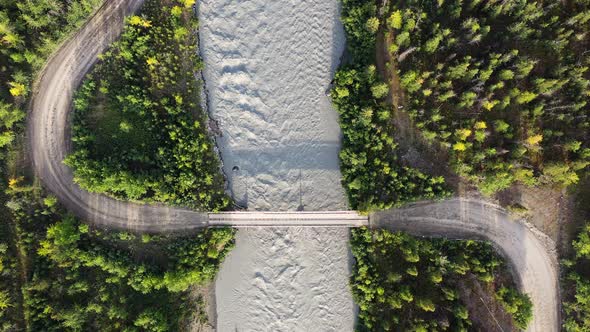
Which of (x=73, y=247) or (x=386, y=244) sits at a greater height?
(x=386, y=244)

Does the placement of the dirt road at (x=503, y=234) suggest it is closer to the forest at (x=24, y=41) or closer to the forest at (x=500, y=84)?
the forest at (x=500, y=84)

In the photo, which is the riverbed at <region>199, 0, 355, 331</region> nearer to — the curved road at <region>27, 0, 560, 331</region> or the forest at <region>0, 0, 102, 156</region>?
the curved road at <region>27, 0, 560, 331</region>

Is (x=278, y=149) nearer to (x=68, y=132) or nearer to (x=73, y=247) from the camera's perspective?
(x=68, y=132)

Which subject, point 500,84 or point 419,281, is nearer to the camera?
point 500,84

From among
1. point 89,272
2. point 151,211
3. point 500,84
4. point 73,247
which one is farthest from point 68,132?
point 500,84

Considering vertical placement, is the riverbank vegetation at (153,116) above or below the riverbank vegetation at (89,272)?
above

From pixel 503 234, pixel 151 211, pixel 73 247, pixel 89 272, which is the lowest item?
pixel 89 272

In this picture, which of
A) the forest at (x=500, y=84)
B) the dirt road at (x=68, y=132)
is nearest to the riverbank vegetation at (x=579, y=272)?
the forest at (x=500, y=84)

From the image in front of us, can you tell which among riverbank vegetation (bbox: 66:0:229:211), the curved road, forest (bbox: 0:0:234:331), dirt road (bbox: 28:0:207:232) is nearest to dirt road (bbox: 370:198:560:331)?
the curved road
